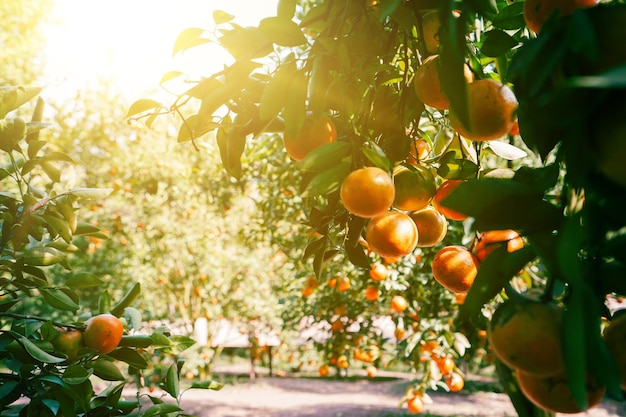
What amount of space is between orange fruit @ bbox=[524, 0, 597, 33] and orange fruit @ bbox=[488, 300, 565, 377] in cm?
42

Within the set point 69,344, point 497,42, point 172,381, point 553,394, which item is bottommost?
point 172,381

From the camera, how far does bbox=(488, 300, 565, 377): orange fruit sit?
0.51 meters

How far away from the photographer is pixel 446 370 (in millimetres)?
3346

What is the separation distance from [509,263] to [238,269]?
A: 337 inches

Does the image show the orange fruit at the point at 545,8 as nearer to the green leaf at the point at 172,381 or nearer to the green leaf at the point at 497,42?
the green leaf at the point at 497,42

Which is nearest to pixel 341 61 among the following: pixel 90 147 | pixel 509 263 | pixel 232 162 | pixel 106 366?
pixel 232 162

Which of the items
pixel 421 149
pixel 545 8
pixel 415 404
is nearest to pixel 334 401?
pixel 415 404

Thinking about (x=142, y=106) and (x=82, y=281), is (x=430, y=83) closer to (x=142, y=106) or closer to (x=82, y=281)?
(x=142, y=106)

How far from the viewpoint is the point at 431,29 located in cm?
83

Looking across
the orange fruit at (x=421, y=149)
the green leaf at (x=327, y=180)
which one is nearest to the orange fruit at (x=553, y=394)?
the green leaf at (x=327, y=180)

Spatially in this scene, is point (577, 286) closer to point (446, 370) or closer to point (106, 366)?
point (106, 366)

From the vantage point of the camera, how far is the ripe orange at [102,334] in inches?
52.5

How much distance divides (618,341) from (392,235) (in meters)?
0.41

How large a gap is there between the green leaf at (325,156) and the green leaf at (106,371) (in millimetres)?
1077
